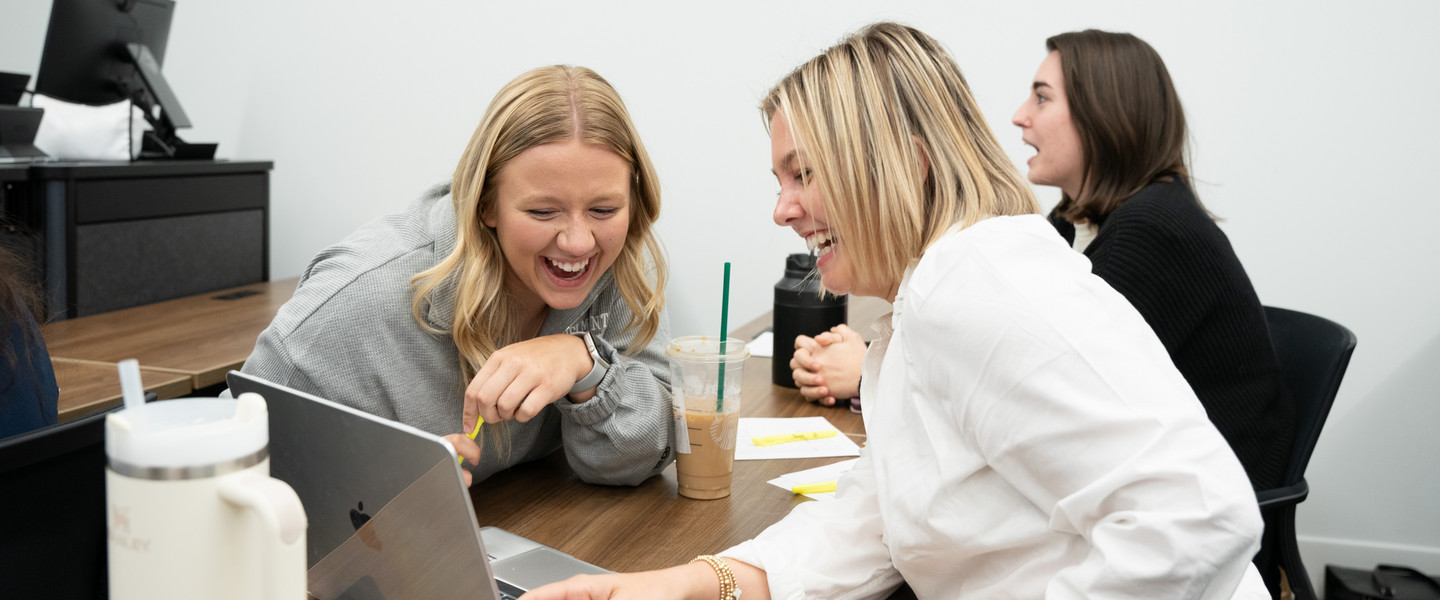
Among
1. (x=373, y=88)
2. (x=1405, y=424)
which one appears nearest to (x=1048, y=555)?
(x=1405, y=424)

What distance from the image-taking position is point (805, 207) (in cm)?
102

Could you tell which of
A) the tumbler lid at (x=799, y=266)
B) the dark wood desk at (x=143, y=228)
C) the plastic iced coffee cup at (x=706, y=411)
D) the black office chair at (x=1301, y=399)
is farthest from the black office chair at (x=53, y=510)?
the dark wood desk at (x=143, y=228)

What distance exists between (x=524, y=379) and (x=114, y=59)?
2353mm

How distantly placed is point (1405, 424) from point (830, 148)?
2.43 meters

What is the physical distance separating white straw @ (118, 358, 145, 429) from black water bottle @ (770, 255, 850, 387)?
4.28ft

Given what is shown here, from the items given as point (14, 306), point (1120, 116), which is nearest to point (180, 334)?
point (14, 306)

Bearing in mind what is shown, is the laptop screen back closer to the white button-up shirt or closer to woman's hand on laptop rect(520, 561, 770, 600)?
woman's hand on laptop rect(520, 561, 770, 600)

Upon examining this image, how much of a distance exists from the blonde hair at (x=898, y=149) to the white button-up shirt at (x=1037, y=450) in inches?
3.5

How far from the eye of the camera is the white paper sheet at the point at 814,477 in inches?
47.3

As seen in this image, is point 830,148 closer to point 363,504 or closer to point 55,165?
point 363,504

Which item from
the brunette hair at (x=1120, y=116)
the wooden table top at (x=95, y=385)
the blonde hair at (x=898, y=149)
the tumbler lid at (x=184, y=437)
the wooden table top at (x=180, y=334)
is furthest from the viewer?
the brunette hair at (x=1120, y=116)

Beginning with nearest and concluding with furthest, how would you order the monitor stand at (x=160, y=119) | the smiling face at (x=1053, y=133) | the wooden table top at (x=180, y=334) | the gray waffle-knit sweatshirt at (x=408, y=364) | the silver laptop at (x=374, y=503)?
the silver laptop at (x=374, y=503), the gray waffle-knit sweatshirt at (x=408, y=364), the wooden table top at (x=180, y=334), the smiling face at (x=1053, y=133), the monitor stand at (x=160, y=119)

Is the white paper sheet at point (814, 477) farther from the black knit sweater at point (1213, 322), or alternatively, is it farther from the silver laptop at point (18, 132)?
the silver laptop at point (18, 132)

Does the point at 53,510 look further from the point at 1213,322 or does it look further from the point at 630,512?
the point at 1213,322
